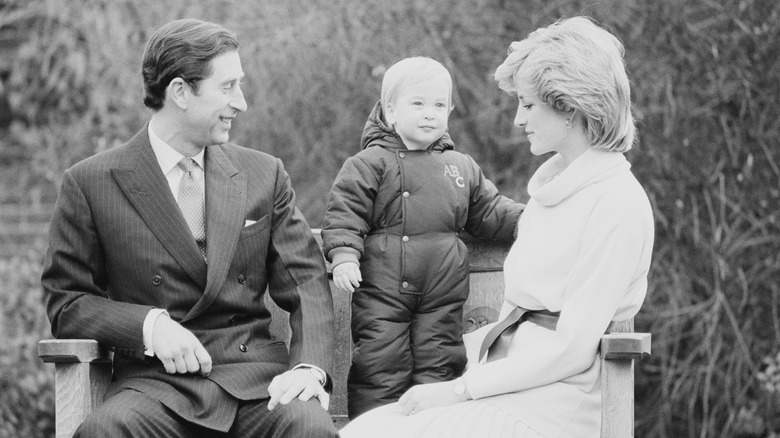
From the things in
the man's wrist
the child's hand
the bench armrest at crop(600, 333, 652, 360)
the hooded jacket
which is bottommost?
the man's wrist

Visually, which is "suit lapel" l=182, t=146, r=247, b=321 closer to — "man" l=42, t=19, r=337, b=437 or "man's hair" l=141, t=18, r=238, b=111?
"man" l=42, t=19, r=337, b=437

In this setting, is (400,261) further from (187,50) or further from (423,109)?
(187,50)

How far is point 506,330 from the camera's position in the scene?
366 centimetres

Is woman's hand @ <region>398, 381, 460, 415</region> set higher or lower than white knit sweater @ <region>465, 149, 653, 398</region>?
lower

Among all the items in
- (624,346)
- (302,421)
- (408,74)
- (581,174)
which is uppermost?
(408,74)

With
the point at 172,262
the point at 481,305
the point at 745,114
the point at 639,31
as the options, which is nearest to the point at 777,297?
the point at 745,114

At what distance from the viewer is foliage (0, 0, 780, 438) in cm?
589

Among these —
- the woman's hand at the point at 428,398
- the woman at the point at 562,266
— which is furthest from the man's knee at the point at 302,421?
the woman's hand at the point at 428,398

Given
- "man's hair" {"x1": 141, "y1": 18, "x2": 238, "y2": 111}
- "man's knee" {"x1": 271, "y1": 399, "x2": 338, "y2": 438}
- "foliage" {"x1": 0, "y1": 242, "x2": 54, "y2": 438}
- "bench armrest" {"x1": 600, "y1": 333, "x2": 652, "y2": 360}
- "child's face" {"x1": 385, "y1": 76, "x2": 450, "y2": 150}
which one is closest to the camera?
"bench armrest" {"x1": 600, "y1": 333, "x2": 652, "y2": 360}

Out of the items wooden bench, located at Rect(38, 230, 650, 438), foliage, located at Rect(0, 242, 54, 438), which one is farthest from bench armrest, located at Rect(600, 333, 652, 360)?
foliage, located at Rect(0, 242, 54, 438)

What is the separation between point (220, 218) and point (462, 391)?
897 millimetres

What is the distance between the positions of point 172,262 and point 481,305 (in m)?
1.21

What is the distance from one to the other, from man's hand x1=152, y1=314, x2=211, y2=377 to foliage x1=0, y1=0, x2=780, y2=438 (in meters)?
2.65

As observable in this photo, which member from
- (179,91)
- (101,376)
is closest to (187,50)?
(179,91)
